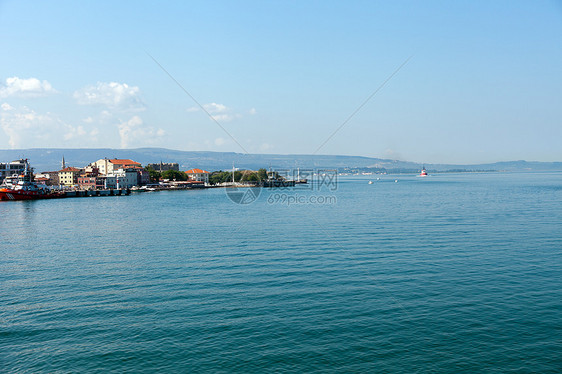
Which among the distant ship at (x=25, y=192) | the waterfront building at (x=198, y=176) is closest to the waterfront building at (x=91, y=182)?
the distant ship at (x=25, y=192)

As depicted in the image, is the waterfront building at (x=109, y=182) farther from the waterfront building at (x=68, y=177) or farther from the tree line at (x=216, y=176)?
the tree line at (x=216, y=176)

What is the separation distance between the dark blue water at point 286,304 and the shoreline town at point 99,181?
64.1 metres

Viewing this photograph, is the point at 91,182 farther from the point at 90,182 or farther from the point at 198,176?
the point at 198,176

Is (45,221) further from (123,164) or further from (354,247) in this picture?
(123,164)

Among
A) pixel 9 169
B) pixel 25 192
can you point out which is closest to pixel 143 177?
pixel 9 169

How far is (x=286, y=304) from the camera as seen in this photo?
543 inches

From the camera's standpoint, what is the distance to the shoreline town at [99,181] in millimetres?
82250

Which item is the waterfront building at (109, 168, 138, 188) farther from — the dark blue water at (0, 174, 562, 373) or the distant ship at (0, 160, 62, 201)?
the dark blue water at (0, 174, 562, 373)

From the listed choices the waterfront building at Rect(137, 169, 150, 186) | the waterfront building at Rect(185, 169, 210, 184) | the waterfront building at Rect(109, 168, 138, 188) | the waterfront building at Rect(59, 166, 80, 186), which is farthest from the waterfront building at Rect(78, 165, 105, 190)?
the waterfront building at Rect(185, 169, 210, 184)

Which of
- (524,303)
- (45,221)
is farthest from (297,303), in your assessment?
(45,221)

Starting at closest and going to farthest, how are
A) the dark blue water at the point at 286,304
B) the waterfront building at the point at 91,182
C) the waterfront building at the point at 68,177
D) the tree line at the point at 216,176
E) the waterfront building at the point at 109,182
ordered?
the dark blue water at the point at 286,304 → the waterfront building at the point at 91,182 → the waterfront building at the point at 109,182 → the waterfront building at the point at 68,177 → the tree line at the point at 216,176

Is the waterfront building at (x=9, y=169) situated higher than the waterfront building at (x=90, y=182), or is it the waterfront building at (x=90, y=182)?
the waterfront building at (x=9, y=169)

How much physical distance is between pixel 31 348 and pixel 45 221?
32.7 m

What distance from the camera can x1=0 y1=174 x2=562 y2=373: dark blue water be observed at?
1021 cm
